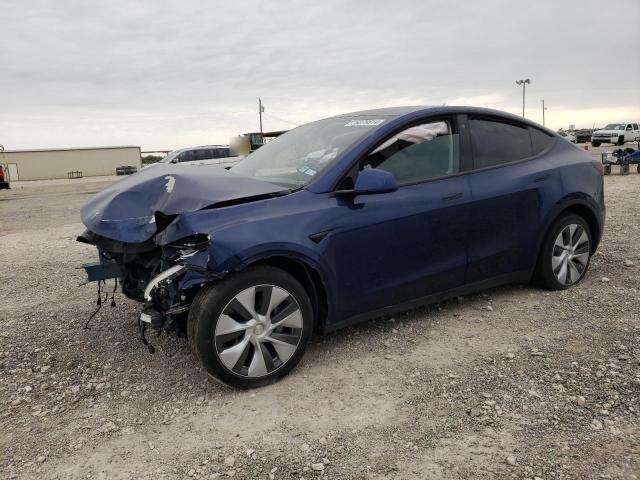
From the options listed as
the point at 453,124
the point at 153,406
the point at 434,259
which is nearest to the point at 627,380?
the point at 434,259

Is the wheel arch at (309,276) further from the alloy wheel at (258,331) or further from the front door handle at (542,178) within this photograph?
the front door handle at (542,178)

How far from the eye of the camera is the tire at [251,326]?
A: 2893 mm

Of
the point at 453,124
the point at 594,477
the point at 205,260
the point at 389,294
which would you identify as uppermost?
the point at 453,124

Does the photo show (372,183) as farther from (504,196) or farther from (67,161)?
(67,161)

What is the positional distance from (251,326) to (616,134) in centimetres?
4472

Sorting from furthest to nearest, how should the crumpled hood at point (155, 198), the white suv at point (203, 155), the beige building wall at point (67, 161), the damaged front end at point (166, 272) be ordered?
the beige building wall at point (67, 161)
the white suv at point (203, 155)
the crumpled hood at point (155, 198)
the damaged front end at point (166, 272)

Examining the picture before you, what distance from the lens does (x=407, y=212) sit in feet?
11.6

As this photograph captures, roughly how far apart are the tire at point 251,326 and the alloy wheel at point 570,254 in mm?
2398

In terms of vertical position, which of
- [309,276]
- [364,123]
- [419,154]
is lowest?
[309,276]

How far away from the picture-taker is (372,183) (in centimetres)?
325

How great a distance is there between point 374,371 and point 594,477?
1.35 m

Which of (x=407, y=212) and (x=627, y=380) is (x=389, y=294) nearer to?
(x=407, y=212)

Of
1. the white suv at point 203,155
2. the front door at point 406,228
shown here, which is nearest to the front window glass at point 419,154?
the front door at point 406,228

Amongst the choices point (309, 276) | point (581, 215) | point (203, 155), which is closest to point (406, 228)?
point (309, 276)
